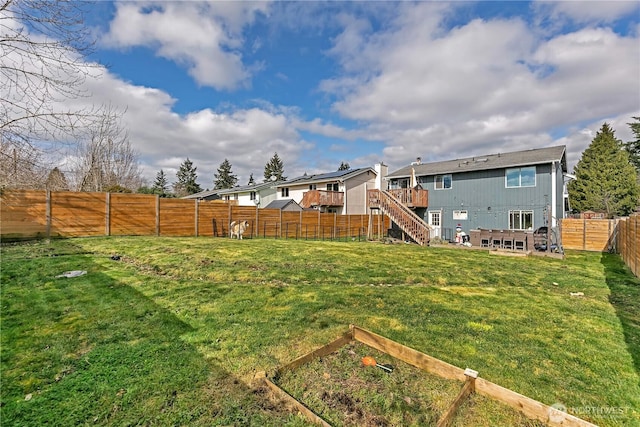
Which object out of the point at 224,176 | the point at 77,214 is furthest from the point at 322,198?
the point at 224,176

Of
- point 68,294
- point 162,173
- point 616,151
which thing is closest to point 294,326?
point 68,294

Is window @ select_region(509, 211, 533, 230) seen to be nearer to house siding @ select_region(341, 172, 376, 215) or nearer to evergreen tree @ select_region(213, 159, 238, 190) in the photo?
house siding @ select_region(341, 172, 376, 215)

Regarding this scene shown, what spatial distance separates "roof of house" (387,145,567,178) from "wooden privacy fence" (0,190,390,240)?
10.4 metres

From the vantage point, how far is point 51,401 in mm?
2416

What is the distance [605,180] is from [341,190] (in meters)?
29.3

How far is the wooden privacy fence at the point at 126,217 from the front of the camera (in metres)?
11.2

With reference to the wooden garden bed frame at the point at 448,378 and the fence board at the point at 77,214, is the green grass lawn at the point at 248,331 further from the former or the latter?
the fence board at the point at 77,214

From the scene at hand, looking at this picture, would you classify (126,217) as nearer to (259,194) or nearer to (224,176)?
(259,194)

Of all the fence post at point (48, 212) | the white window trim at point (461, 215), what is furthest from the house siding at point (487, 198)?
the fence post at point (48, 212)

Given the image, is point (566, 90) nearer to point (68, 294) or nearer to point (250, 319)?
point (250, 319)

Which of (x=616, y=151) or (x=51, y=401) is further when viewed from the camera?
(x=616, y=151)

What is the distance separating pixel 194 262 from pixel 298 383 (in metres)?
5.86

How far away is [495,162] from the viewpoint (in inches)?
766

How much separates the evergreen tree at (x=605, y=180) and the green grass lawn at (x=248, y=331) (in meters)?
31.9
